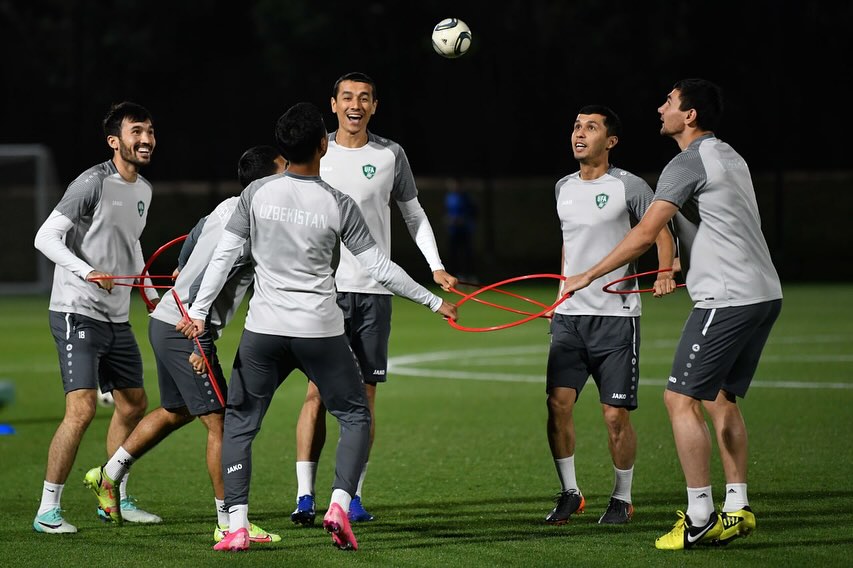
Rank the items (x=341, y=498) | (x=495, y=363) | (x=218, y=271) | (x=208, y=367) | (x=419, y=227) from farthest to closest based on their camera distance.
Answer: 1. (x=495, y=363)
2. (x=419, y=227)
3. (x=208, y=367)
4. (x=218, y=271)
5. (x=341, y=498)

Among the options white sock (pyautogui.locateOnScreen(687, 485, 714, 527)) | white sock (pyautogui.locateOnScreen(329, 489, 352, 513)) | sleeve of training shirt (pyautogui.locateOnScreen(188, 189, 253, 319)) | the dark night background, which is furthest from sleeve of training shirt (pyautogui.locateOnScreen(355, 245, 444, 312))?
the dark night background

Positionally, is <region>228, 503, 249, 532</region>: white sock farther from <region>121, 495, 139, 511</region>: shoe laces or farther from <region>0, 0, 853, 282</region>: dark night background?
<region>0, 0, 853, 282</region>: dark night background

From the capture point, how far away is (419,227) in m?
8.74

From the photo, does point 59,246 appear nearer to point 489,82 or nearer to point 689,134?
point 689,134

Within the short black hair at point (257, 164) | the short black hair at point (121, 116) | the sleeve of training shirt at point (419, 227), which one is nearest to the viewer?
the short black hair at point (257, 164)

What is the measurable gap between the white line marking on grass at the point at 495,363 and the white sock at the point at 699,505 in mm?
7162

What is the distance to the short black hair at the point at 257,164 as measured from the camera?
770 centimetres

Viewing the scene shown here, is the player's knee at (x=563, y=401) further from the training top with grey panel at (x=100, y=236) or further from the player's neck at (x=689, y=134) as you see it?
the training top with grey panel at (x=100, y=236)

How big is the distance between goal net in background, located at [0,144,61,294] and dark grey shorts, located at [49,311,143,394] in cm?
2361

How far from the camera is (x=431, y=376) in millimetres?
15570

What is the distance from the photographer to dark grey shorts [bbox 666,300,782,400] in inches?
287

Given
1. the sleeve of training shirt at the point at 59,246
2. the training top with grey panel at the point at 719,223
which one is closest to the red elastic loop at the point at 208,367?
the sleeve of training shirt at the point at 59,246

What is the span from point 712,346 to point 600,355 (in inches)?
42.1

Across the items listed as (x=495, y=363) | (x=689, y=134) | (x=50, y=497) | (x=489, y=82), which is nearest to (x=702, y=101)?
(x=689, y=134)
